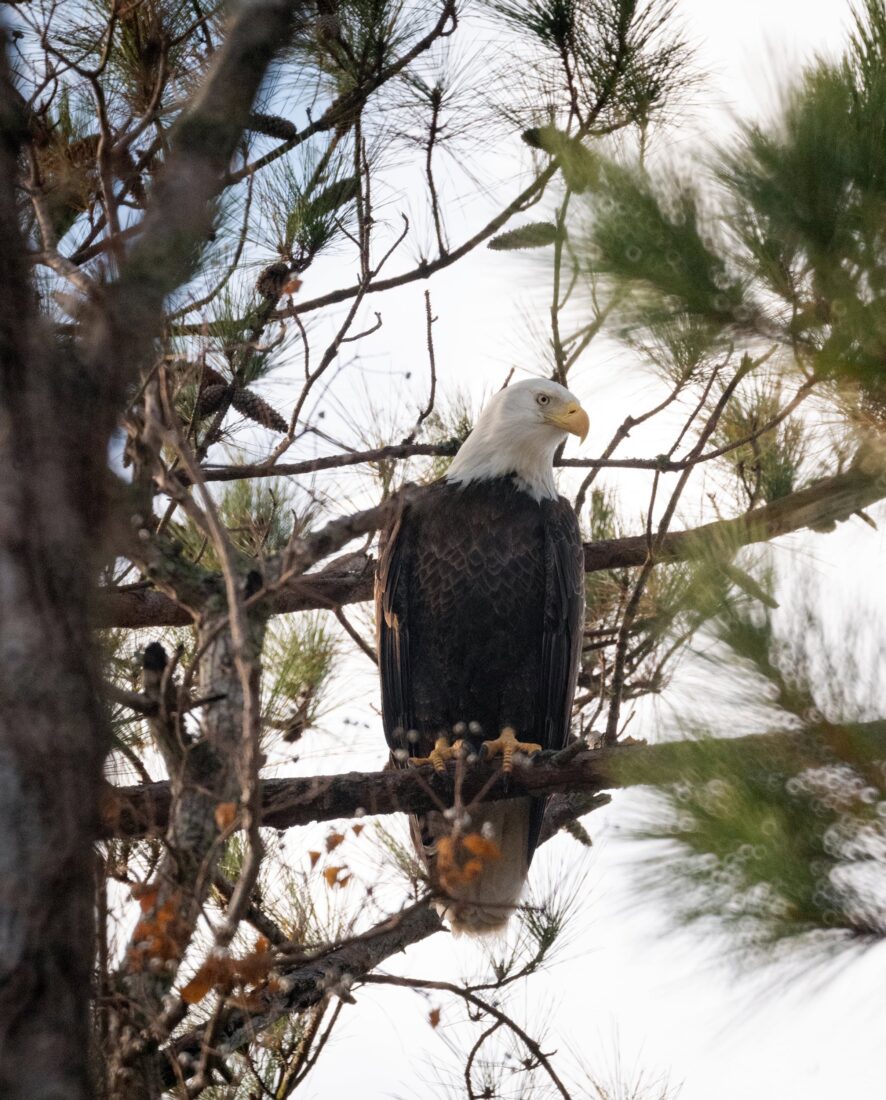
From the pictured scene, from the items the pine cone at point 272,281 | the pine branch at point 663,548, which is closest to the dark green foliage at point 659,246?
the pine branch at point 663,548

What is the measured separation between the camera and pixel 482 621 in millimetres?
4117

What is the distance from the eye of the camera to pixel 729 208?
1955mm

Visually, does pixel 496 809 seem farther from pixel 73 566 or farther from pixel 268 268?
pixel 73 566

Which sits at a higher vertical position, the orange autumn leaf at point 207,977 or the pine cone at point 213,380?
the pine cone at point 213,380

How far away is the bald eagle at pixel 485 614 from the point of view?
13.5ft

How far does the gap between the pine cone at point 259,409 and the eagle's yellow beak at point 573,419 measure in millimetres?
952

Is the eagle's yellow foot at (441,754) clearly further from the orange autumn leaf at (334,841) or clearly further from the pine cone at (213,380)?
the orange autumn leaf at (334,841)

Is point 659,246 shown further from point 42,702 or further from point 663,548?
point 663,548

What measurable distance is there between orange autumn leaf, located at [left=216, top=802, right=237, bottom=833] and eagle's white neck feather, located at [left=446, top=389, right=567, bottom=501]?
8.12 feet

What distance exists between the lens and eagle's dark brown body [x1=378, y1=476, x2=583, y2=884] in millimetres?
4121

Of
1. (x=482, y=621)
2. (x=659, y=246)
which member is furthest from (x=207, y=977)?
(x=482, y=621)

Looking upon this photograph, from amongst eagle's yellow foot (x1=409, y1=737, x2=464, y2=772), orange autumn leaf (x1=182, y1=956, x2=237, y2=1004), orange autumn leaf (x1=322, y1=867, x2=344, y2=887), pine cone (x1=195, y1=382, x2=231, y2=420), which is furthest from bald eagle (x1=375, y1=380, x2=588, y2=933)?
orange autumn leaf (x1=182, y1=956, x2=237, y2=1004)

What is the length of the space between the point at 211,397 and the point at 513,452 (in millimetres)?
1106

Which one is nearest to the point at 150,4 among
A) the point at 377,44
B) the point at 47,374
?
the point at 377,44
